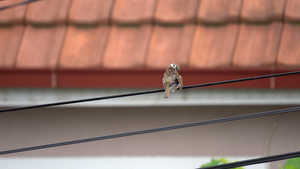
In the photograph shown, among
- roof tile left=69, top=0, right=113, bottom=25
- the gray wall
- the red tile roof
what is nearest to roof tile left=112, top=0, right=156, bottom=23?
the red tile roof

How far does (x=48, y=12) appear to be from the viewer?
7.05m

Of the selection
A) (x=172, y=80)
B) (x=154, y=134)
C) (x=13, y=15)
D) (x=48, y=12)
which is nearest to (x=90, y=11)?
(x=48, y=12)

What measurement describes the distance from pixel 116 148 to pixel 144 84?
111 cm

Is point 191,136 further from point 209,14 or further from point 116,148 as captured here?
point 209,14

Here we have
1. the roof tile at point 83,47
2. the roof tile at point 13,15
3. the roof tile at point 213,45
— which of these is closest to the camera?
the roof tile at point 213,45

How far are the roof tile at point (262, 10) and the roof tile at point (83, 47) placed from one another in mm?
1459

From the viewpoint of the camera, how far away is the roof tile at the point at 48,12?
693 cm

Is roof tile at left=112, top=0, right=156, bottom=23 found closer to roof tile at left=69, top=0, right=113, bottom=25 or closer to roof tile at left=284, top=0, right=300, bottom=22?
roof tile at left=69, top=0, right=113, bottom=25

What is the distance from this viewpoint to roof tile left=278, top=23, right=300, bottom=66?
618cm

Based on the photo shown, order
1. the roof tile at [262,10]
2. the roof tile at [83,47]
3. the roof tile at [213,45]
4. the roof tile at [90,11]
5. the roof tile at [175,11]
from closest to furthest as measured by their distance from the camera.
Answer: the roof tile at [213,45] < the roof tile at [83,47] < the roof tile at [262,10] < the roof tile at [175,11] < the roof tile at [90,11]

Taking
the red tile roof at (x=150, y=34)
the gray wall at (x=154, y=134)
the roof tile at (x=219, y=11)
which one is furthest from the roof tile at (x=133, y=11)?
the gray wall at (x=154, y=134)

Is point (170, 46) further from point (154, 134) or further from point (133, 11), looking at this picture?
point (154, 134)

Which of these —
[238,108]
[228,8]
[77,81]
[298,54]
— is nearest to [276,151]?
[238,108]

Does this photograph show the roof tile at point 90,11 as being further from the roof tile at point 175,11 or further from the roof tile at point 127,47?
the roof tile at point 175,11
